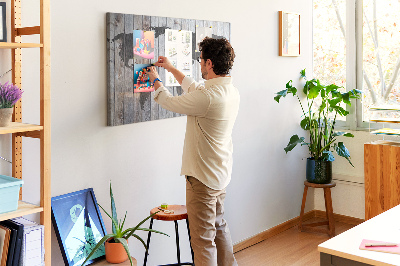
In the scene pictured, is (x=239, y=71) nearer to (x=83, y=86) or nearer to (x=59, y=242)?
(x=83, y=86)

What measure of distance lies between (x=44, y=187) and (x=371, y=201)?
328 cm

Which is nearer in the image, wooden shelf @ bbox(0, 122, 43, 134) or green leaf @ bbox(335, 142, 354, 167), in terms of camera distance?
wooden shelf @ bbox(0, 122, 43, 134)

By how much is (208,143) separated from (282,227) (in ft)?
7.13

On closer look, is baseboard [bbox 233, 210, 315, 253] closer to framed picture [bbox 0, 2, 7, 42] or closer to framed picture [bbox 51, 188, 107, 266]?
framed picture [bbox 51, 188, 107, 266]

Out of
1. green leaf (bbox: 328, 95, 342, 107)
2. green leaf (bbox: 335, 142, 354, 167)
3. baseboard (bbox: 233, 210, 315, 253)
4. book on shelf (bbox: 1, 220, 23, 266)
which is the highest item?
green leaf (bbox: 328, 95, 342, 107)

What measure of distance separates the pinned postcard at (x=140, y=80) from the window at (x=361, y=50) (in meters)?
2.58

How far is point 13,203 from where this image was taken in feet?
8.29

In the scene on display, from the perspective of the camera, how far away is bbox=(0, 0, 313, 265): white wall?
311cm

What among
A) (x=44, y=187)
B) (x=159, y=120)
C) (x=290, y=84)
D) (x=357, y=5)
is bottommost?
(x=44, y=187)

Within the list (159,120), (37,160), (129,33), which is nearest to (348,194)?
(159,120)

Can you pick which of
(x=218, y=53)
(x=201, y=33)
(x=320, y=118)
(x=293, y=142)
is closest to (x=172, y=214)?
(x=218, y=53)

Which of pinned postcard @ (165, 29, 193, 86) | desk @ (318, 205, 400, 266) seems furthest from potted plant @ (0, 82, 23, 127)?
desk @ (318, 205, 400, 266)

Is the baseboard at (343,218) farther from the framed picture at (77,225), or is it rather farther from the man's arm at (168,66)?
the framed picture at (77,225)

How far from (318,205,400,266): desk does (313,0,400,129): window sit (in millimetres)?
2825
